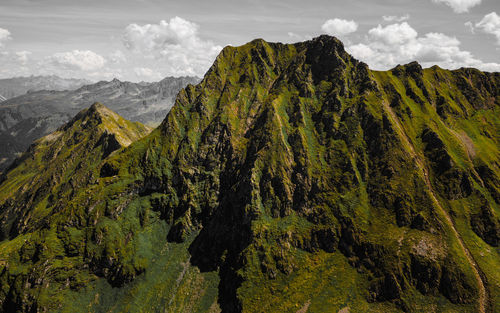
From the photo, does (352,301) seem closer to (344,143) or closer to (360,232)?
(360,232)

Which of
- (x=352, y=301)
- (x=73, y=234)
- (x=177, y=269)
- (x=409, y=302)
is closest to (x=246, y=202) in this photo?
(x=177, y=269)

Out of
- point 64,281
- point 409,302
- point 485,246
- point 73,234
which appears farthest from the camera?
point 73,234

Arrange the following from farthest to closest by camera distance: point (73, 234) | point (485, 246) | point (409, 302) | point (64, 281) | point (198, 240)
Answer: point (198, 240)
point (73, 234)
point (64, 281)
point (485, 246)
point (409, 302)

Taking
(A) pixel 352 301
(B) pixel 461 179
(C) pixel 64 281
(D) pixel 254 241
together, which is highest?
(B) pixel 461 179

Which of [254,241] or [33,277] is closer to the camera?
[33,277]

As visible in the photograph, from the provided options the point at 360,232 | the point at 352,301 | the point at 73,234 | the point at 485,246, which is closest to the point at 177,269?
the point at 73,234

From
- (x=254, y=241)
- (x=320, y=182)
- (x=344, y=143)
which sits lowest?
(x=254, y=241)

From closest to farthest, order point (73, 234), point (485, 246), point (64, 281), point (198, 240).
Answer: point (485, 246) → point (64, 281) → point (73, 234) → point (198, 240)

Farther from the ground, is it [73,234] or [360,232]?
[360,232]

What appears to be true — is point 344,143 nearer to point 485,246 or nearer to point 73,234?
point 485,246
